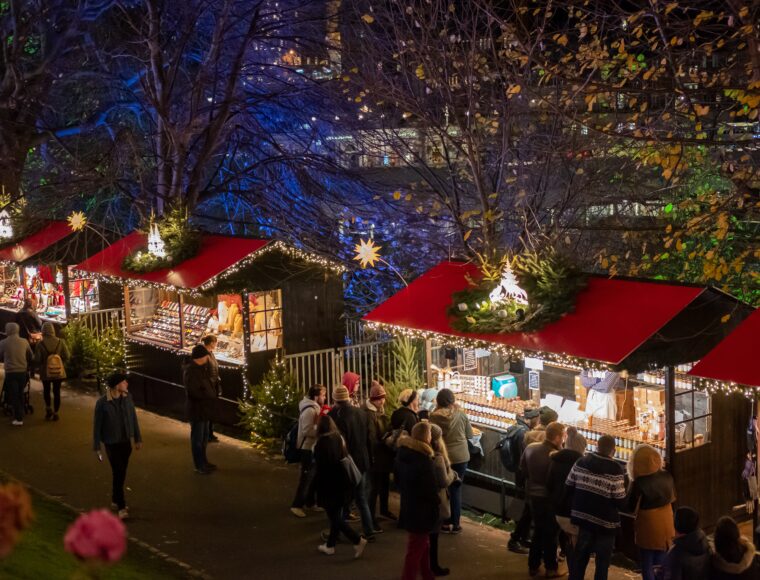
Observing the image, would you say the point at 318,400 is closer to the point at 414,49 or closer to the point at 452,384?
the point at 452,384

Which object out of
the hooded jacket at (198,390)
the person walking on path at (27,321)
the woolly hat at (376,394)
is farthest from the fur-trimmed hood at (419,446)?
the person walking on path at (27,321)

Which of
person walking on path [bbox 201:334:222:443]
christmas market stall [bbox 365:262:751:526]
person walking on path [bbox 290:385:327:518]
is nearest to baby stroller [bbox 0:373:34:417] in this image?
person walking on path [bbox 201:334:222:443]

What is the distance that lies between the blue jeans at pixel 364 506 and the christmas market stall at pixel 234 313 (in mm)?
5477

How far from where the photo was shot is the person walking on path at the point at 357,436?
423 inches

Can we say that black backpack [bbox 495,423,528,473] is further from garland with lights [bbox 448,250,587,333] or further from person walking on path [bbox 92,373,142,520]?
person walking on path [bbox 92,373,142,520]

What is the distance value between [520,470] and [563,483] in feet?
3.45

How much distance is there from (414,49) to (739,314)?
7.09 meters

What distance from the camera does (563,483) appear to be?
374 inches

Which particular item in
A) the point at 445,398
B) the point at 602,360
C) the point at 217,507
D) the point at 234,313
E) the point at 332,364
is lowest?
the point at 217,507

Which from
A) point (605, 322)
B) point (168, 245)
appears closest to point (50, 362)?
point (168, 245)

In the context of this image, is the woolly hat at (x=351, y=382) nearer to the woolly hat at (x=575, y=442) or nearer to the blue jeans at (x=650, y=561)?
the woolly hat at (x=575, y=442)

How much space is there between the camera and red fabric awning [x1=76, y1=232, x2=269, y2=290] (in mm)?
16562

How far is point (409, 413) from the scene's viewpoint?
11.2 m

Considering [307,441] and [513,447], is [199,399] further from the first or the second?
[513,447]
